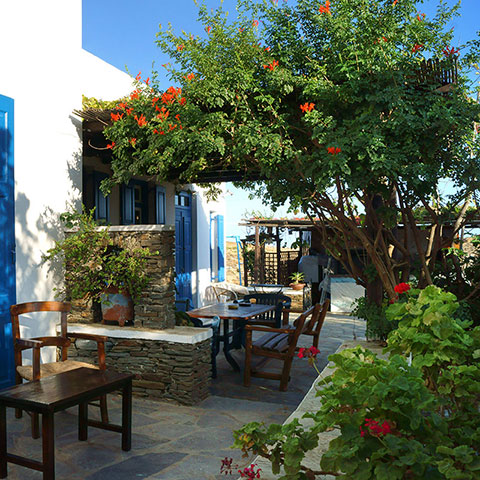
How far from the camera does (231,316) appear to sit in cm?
579

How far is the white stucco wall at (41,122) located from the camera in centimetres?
466

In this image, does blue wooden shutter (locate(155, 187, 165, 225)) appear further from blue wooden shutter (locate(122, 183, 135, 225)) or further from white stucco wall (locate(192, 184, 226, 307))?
white stucco wall (locate(192, 184, 226, 307))

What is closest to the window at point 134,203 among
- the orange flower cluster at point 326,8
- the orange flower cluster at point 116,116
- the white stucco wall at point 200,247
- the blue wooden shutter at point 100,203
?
the blue wooden shutter at point 100,203

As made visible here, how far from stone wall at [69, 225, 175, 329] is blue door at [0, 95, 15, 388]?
1.03 metres

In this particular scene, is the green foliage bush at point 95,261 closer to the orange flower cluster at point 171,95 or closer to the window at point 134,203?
the orange flower cluster at point 171,95

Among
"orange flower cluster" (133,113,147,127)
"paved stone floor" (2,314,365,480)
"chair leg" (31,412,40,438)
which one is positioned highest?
"orange flower cluster" (133,113,147,127)

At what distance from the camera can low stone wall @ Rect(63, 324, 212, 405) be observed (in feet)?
14.9

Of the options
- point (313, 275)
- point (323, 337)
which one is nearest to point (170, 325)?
point (323, 337)

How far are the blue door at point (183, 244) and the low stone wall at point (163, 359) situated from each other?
3.91m

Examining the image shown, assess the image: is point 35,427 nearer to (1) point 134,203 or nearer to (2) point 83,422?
(2) point 83,422

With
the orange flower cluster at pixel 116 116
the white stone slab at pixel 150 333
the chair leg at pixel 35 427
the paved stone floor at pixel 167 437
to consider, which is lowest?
the paved stone floor at pixel 167 437

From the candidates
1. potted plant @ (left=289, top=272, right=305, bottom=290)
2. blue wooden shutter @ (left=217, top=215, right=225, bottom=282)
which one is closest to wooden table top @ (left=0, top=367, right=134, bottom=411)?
blue wooden shutter @ (left=217, top=215, right=225, bottom=282)

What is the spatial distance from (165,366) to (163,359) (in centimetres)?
7

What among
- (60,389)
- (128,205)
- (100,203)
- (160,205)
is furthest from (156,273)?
(160,205)
